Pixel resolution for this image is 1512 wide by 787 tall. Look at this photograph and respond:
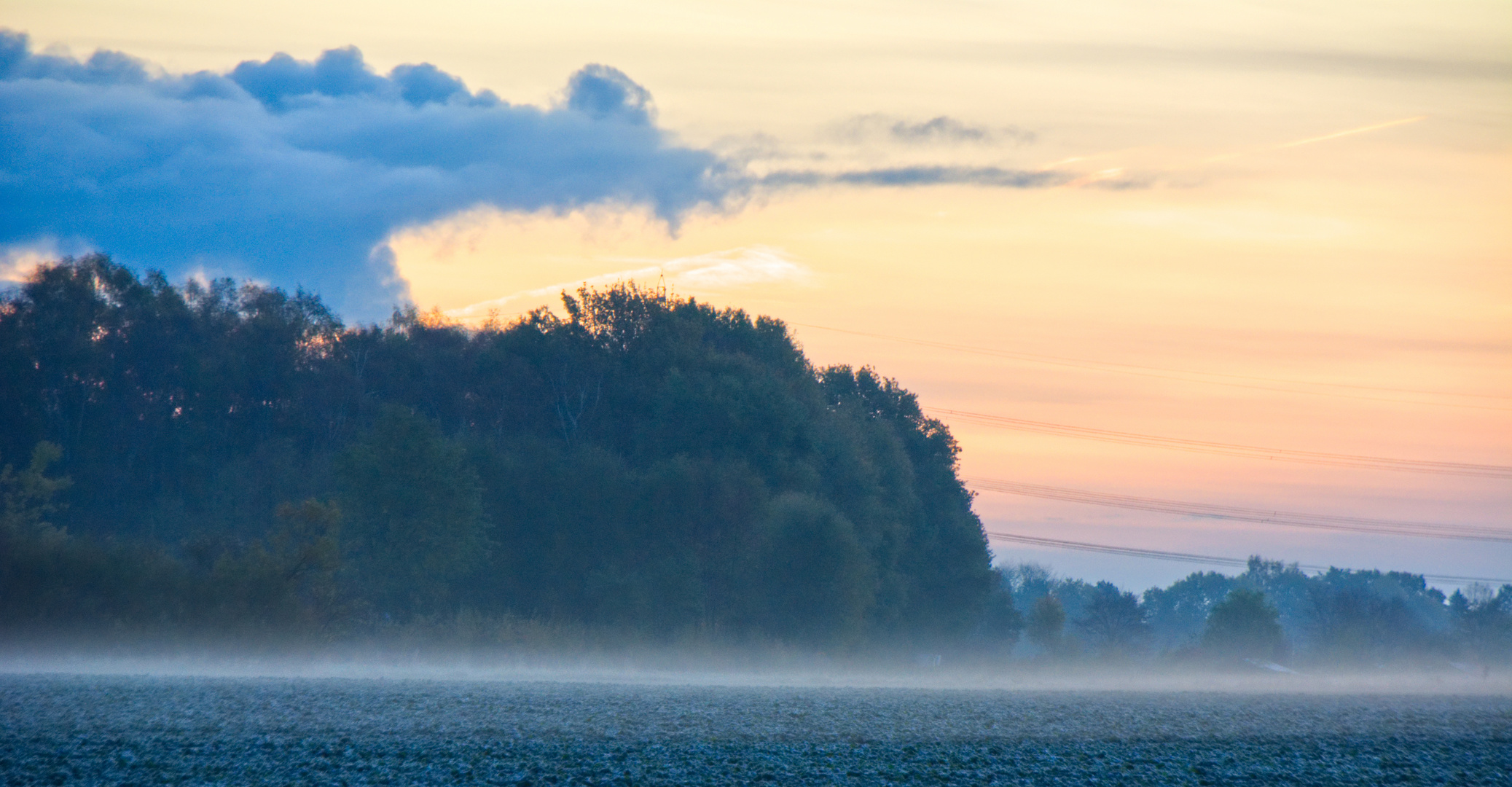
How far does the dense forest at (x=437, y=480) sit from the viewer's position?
45.5 m

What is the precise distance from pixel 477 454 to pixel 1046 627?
56355mm

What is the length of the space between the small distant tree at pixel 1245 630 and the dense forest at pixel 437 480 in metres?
46.8

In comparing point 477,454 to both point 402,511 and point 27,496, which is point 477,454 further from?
point 27,496

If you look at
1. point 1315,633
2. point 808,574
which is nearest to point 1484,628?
point 1315,633

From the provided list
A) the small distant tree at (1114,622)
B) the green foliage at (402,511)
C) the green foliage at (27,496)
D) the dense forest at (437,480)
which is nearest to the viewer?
the green foliage at (27,496)

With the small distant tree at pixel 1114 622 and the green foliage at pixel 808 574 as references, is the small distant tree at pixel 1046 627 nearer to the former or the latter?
the small distant tree at pixel 1114 622

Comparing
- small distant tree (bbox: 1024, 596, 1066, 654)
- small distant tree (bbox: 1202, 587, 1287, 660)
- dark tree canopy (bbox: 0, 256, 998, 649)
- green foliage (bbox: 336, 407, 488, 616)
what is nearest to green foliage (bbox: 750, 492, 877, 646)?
dark tree canopy (bbox: 0, 256, 998, 649)

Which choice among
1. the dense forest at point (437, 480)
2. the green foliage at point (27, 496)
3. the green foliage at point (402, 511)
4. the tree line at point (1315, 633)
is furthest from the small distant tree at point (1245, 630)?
the green foliage at point (27, 496)

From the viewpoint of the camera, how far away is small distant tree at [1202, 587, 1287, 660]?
4434 inches

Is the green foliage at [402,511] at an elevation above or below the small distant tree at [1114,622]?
above

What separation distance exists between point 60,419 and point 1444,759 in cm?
6012

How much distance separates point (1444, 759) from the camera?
23719 mm

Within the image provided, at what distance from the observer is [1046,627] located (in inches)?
3839

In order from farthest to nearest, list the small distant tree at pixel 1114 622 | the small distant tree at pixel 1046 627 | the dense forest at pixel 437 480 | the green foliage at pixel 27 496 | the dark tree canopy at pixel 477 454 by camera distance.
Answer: the small distant tree at pixel 1114 622 < the small distant tree at pixel 1046 627 < the dark tree canopy at pixel 477 454 < the dense forest at pixel 437 480 < the green foliage at pixel 27 496
